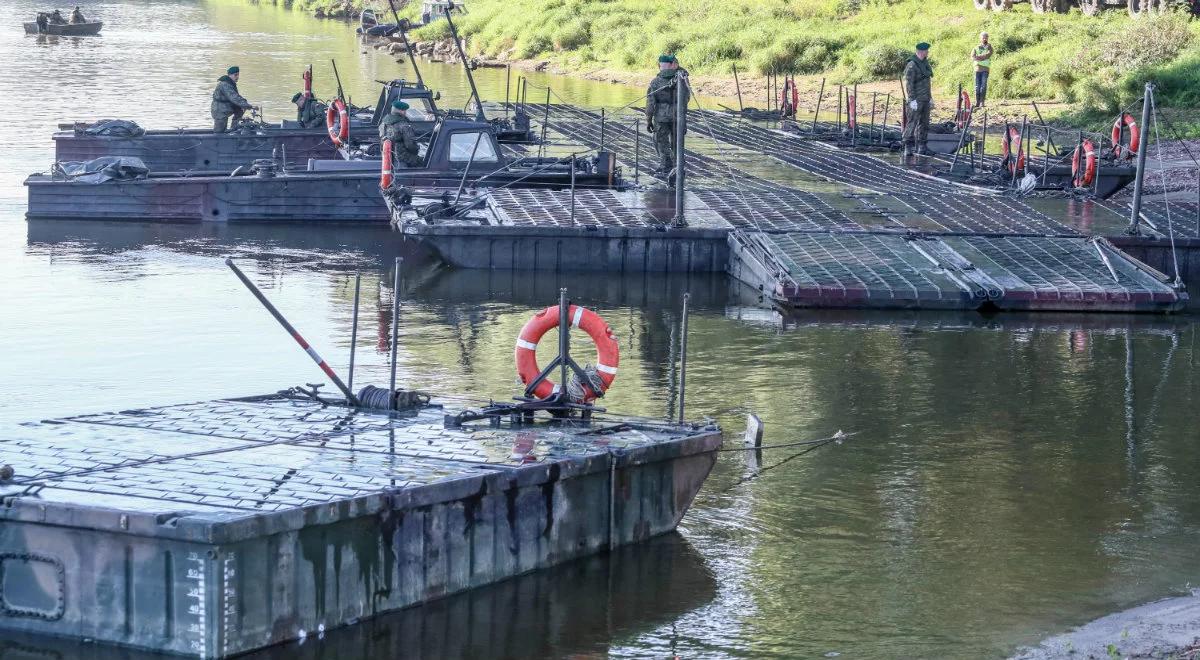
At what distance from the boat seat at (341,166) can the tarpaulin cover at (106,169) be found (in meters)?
2.70

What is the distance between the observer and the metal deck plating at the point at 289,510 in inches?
415

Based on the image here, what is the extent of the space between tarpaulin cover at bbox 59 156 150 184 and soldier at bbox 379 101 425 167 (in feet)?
13.5

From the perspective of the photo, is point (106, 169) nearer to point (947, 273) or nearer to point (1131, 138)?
point (947, 273)

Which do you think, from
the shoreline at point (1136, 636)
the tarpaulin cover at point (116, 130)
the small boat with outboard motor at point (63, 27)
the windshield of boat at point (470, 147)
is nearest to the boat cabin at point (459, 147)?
the windshield of boat at point (470, 147)

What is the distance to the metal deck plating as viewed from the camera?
10539 millimetres

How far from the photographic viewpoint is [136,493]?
11.1 metres

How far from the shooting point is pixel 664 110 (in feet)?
97.1

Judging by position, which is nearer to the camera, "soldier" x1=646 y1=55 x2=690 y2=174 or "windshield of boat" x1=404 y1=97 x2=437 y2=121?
"soldier" x1=646 y1=55 x2=690 y2=174

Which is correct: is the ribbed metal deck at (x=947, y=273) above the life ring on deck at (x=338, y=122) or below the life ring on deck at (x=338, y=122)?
below

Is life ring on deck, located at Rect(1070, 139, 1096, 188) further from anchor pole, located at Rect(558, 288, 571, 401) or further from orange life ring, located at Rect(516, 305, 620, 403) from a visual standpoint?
anchor pole, located at Rect(558, 288, 571, 401)

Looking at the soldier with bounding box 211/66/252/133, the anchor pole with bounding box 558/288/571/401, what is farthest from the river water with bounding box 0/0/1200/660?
the soldier with bounding box 211/66/252/133

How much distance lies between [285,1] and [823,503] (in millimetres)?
103368

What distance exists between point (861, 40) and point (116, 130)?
27.7m

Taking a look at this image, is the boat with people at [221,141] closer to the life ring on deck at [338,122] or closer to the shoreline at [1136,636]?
the life ring on deck at [338,122]
